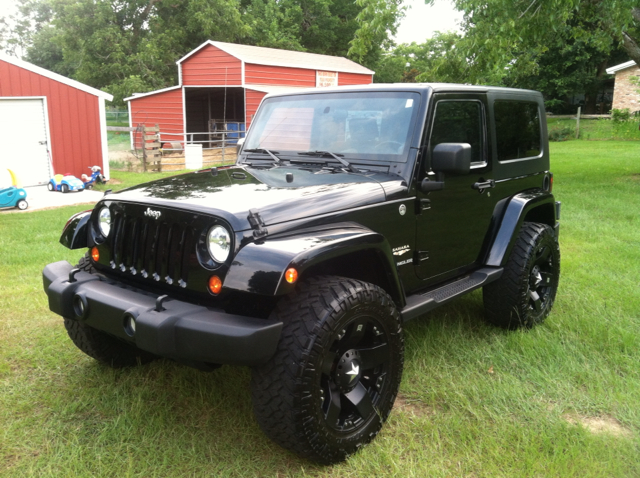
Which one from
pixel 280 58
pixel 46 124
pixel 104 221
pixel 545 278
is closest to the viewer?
pixel 104 221

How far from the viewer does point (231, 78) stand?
22.8 metres

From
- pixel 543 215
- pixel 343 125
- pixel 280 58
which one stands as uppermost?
pixel 280 58

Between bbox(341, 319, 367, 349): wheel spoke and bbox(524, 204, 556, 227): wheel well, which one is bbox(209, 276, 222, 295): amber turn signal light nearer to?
bbox(341, 319, 367, 349): wheel spoke

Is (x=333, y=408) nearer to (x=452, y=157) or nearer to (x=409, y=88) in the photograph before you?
(x=452, y=157)

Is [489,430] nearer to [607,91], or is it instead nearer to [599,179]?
[599,179]

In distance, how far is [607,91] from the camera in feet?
141

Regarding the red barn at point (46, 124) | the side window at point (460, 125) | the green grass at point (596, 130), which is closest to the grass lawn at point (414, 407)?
the side window at point (460, 125)

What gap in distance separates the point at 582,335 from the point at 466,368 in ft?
3.61

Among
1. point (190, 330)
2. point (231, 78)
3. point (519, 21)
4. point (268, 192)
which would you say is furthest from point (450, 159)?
point (231, 78)

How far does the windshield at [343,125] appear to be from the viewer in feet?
11.7

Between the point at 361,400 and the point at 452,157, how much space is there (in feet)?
4.85

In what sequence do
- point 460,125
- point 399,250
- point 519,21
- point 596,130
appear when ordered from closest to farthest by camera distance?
1. point 399,250
2. point 460,125
3. point 519,21
4. point 596,130

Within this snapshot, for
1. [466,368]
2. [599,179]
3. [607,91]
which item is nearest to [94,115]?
[599,179]

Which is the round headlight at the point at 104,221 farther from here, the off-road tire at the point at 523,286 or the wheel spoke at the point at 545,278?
the wheel spoke at the point at 545,278
